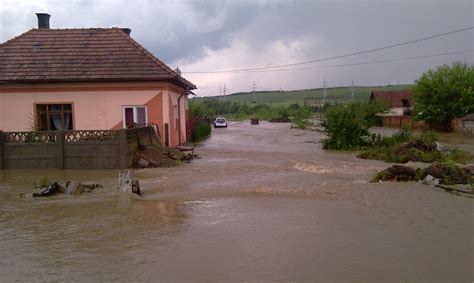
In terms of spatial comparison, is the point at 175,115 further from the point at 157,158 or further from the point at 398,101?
the point at 398,101

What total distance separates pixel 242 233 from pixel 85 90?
15.6 m

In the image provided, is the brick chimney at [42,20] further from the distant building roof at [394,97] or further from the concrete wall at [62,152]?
the distant building roof at [394,97]

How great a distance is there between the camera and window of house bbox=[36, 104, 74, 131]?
21.2 m

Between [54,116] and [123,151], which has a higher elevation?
[54,116]

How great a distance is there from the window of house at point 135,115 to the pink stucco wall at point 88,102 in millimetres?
208

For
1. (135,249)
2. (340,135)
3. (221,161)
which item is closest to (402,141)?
(340,135)

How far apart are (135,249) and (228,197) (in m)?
4.29

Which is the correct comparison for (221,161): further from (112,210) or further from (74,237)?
(74,237)

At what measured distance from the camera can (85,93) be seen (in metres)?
21.0

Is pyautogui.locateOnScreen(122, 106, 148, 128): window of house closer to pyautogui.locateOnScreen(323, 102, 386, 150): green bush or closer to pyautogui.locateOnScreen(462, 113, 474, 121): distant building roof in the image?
pyautogui.locateOnScreen(323, 102, 386, 150): green bush

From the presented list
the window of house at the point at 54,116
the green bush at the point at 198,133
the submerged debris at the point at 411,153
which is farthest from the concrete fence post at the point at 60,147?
the green bush at the point at 198,133

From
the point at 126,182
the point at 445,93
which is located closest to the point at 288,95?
the point at 445,93

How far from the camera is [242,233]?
7.68m

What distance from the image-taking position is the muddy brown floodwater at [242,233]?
5906 millimetres
